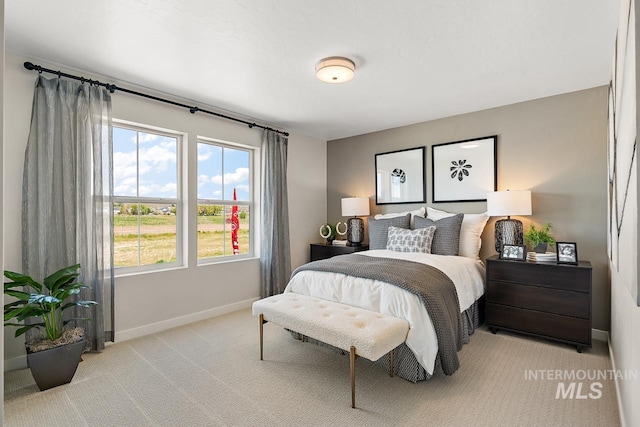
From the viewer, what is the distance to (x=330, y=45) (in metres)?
2.37

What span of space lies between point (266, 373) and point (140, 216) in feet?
6.87

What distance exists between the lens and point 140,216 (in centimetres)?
336

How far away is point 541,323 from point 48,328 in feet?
13.2

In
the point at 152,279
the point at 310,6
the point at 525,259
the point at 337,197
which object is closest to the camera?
the point at 310,6

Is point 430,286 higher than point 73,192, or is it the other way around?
point 73,192

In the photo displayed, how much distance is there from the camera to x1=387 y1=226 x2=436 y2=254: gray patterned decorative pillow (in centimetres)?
353

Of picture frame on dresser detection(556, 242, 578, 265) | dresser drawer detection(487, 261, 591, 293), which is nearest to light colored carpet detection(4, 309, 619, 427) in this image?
dresser drawer detection(487, 261, 591, 293)

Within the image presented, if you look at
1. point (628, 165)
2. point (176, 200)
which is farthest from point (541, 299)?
point (176, 200)

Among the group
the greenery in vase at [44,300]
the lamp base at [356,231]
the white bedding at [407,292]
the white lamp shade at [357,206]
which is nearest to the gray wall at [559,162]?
the white bedding at [407,292]

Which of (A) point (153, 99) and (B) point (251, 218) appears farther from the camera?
(B) point (251, 218)

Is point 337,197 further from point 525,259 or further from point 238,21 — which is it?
point 238,21

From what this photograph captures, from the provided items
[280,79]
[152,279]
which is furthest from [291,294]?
[280,79]

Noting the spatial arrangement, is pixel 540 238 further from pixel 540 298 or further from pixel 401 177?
pixel 401 177

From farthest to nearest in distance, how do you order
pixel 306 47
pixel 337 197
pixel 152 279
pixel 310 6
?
pixel 337 197 → pixel 152 279 → pixel 306 47 → pixel 310 6
